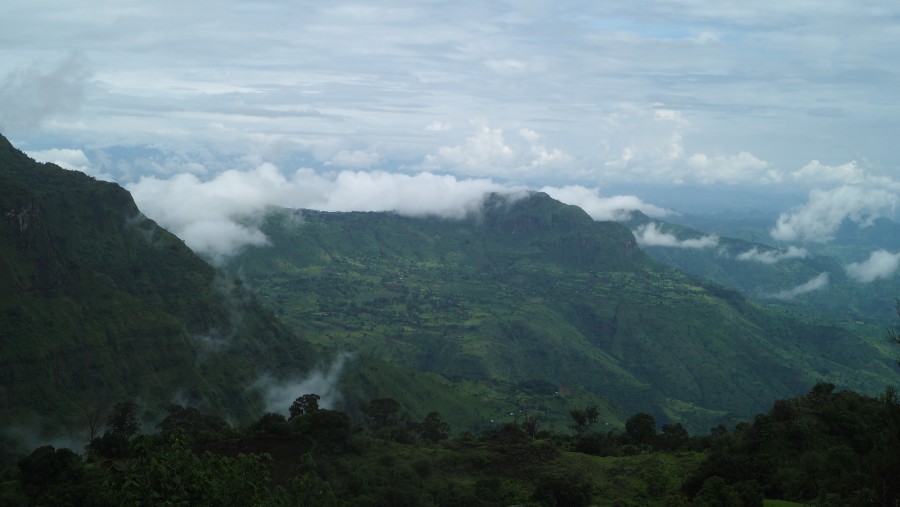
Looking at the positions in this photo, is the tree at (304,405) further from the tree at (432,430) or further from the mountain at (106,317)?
the mountain at (106,317)

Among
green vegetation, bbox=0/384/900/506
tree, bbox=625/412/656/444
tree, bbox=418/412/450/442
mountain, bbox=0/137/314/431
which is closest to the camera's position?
green vegetation, bbox=0/384/900/506

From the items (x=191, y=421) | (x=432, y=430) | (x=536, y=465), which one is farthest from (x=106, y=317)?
(x=536, y=465)

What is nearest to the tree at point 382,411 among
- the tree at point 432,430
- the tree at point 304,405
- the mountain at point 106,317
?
the tree at point 432,430

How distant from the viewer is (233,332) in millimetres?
170000

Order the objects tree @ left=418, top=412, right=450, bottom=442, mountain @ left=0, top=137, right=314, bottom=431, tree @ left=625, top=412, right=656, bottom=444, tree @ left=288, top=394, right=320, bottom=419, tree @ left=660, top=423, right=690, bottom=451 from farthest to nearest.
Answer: mountain @ left=0, top=137, right=314, bottom=431 < tree @ left=418, top=412, right=450, bottom=442 < tree @ left=288, top=394, right=320, bottom=419 < tree @ left=625, top=412, right=656, bottom=444 < tree @ left=660, top=423, right=690, bottom=451

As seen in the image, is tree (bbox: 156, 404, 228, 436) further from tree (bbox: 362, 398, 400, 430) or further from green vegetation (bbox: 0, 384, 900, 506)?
tree (bbox: 362, 398, 400, 430)

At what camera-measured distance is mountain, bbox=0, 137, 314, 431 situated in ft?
381

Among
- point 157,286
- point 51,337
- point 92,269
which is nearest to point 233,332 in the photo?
point 157,286

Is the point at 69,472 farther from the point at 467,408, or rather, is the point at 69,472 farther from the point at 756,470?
the point at 467,408

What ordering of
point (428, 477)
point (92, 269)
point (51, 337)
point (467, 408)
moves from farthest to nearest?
point (467, 408) < point (92, 269) < point (51, 337) < point (428, 477)

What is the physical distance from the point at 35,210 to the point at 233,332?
52.6 metres

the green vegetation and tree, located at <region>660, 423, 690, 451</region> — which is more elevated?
the green vegetation

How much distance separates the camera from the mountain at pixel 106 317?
11625cm

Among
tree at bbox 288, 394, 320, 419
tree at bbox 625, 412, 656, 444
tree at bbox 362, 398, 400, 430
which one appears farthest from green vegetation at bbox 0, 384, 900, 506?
tree at bbox 362, 398, 400, 430
